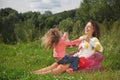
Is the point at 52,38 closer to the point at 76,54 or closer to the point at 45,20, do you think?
the point at 76,54

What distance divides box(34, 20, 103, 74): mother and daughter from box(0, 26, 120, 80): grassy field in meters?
0.39

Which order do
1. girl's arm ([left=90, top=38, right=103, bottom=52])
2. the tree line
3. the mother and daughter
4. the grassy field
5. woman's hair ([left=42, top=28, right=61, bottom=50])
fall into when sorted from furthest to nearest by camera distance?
the tree line
woman's hair ([left=42, top=28, right=61, bottom=50])
girl's arm ([left=90, top=38, right=103, bottom=52])
the mother and daughter
the grassy field

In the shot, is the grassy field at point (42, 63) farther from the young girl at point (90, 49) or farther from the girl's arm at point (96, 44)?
the girl's arm at point (96, 44)

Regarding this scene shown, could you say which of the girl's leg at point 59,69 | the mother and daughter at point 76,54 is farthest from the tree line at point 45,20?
the girl's leg at point 59,69

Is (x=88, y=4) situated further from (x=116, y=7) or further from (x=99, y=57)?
(x=99, y=57)

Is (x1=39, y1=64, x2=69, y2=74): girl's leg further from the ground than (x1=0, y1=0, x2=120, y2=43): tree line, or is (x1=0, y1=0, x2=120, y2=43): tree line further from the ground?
(x1=0, y1=0, x2=120, y2=43): tree line

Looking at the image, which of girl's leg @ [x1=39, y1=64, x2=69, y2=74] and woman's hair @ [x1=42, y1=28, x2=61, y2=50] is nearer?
girl's leg @ [x1=39, y1=64, x2=69, y2=74]

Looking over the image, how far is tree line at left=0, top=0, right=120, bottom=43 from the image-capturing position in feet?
59.0

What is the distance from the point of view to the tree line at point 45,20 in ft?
59.0

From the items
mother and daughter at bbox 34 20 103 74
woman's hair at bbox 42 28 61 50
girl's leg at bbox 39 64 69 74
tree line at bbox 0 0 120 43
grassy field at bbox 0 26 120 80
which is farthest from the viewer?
tree line at bbox 0 0 120 43

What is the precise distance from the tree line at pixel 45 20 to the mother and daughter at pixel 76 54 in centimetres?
607

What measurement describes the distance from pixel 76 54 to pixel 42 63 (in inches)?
53.9

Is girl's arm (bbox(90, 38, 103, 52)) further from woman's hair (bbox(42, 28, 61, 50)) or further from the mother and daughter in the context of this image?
woman's hair (bbox(42, 28, 61, 50))

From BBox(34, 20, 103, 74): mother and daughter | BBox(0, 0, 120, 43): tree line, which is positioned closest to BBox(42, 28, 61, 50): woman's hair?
BBox(34, 20, 103, 74): mother and daughter
